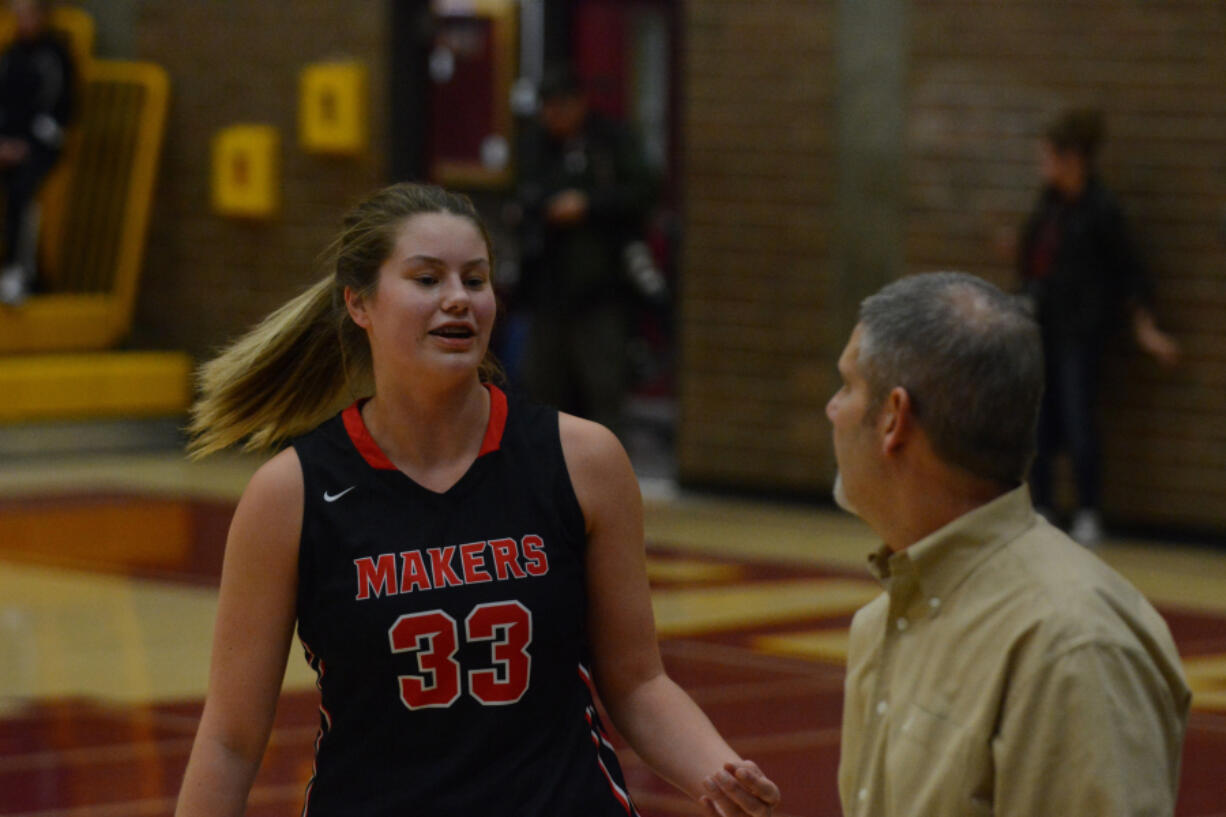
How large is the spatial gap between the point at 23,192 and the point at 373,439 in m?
11.0

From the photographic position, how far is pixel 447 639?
286 cm

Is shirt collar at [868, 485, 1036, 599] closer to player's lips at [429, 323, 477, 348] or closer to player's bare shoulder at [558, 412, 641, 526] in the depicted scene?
player's bare shoulder at [558, 412, 641, 526]

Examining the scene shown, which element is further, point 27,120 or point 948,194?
point 27,120

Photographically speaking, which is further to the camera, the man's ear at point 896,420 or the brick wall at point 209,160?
the brick wall at point 209,160

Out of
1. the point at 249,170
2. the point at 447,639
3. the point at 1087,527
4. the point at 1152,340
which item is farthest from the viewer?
the point at 249,170

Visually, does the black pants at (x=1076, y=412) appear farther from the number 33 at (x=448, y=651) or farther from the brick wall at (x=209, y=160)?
the number 33 at (x=448, y=651)

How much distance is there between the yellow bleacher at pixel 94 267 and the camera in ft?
42.8

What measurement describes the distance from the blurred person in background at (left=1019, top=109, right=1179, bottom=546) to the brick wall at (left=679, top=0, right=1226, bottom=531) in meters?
0.22

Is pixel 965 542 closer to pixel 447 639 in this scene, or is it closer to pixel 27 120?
pixel 447 639

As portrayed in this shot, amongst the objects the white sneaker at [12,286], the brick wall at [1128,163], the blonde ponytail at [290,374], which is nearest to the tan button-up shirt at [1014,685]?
the blonde ponytail at [290,374]

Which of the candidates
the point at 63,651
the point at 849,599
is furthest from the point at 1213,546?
the point at 63,651

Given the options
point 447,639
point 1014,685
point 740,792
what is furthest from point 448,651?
point 1014,685

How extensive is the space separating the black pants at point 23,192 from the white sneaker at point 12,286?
0.20 meters

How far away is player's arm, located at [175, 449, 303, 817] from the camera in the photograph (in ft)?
9.51
